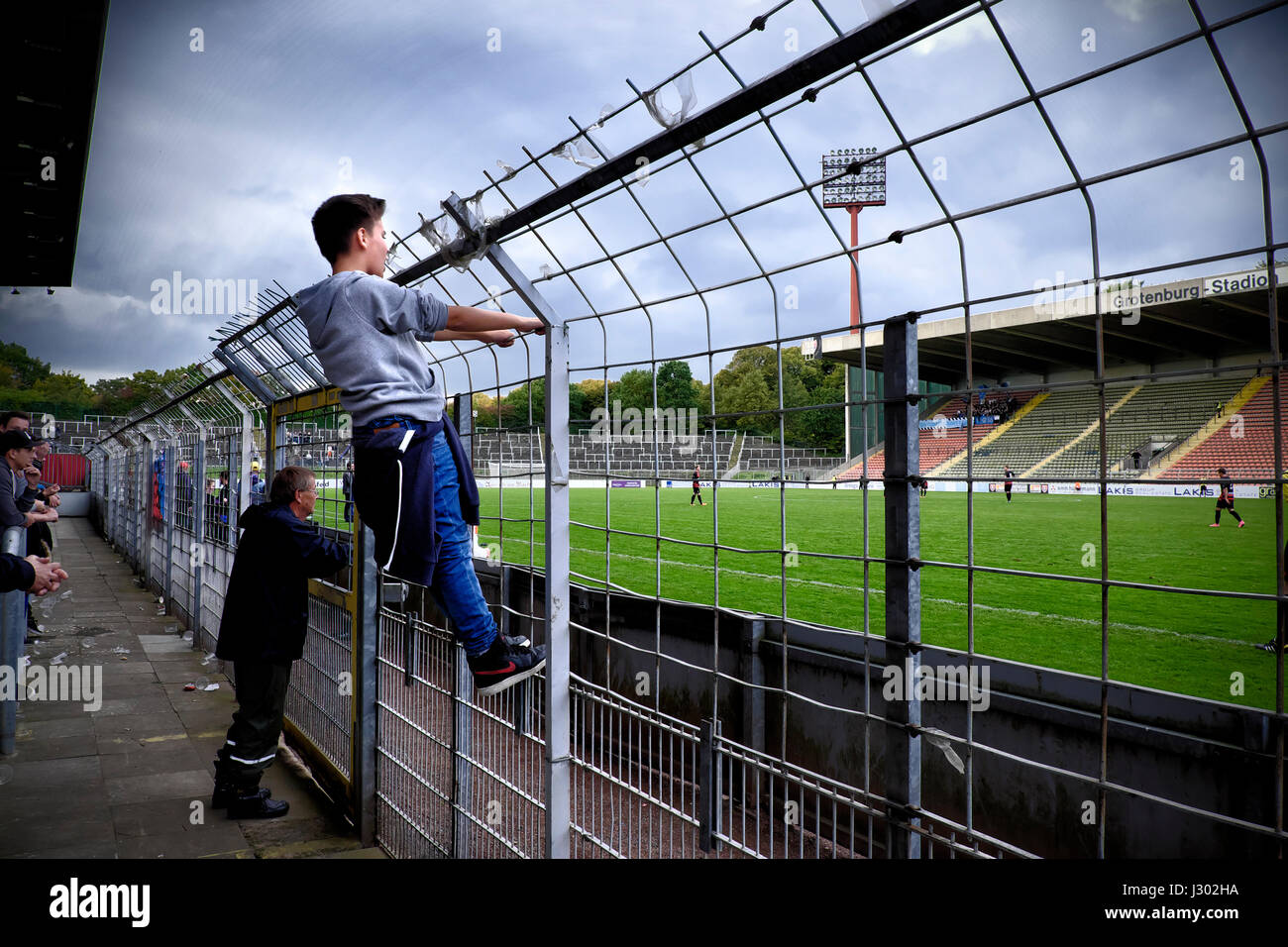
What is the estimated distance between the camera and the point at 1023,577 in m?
7.11

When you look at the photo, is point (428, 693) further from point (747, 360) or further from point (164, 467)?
point (164, 467)

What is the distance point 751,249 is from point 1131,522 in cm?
2410

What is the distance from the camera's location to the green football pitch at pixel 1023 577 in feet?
30.6

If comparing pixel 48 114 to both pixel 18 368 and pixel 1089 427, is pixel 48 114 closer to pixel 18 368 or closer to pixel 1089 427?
pixel 1089 427

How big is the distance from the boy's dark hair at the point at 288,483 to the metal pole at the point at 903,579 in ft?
10.3

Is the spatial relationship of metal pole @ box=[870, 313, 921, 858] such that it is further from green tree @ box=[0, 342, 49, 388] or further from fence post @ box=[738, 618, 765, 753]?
green tree @ box=[0, 342, 49, 388]

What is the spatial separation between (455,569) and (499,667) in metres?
0.30

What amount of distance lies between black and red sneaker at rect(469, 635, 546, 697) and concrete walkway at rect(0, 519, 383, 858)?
2369 millimetres

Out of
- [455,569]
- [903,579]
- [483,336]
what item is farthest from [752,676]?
[483,336]

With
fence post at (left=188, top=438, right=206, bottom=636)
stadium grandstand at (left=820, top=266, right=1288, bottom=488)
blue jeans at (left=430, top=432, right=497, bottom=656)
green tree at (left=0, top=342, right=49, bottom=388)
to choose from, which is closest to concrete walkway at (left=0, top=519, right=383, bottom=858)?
fence post at (left=188, top=438, right=206, bottom=636)

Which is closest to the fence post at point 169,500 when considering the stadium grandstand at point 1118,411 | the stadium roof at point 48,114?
the stadium roof at point 48,114

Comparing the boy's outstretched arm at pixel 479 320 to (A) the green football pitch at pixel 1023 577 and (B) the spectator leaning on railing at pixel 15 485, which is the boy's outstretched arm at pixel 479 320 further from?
(B) the spectator leaning on railing at pixel 15 485
